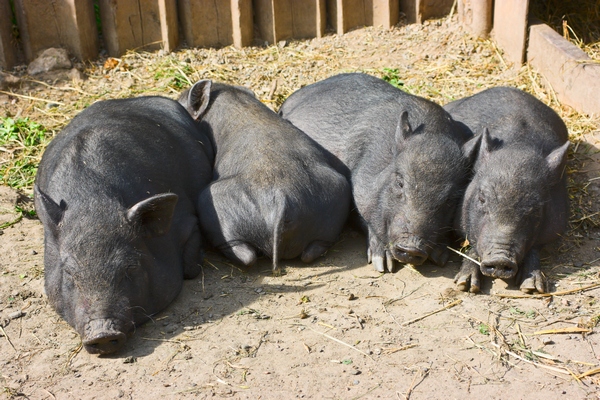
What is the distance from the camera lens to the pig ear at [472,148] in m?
5.77

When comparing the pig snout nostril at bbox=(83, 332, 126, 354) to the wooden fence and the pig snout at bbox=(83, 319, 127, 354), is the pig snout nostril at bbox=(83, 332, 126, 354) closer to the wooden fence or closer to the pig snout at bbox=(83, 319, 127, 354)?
the pig snout at bbox=(83, 319, 127, 354)

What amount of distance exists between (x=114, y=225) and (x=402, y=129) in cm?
233

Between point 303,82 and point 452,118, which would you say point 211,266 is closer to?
point 452,118

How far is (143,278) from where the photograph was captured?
16.3 ft

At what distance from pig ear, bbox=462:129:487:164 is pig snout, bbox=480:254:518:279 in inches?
34.8

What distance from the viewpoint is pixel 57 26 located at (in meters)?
8.43

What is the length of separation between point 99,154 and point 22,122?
2.77m

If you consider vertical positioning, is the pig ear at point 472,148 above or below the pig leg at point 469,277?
above

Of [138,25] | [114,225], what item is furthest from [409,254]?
[138,25]

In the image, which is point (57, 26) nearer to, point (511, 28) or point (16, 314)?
point (16, 314)

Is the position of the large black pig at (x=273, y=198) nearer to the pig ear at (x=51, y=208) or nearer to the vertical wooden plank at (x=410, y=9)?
the pig ear at (x=51, y=208)

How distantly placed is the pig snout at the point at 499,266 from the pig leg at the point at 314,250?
4.09 feet

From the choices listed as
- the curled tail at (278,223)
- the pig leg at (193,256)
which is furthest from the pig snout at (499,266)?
the pig leg at (193,256)

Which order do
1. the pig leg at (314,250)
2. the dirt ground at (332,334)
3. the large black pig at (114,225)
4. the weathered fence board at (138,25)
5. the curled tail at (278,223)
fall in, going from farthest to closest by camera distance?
the weathered fence board at (138,25) < the pig leg at (314,250) < the curled tail at (278,223) < the large black pig at (114,225) < the dirt ground at (332,334)
